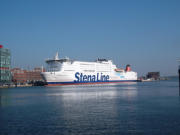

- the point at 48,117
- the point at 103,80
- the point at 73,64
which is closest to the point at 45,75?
the point at 73,64

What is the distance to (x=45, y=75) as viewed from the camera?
75.9 m

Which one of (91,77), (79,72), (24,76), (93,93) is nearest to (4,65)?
(79,72)

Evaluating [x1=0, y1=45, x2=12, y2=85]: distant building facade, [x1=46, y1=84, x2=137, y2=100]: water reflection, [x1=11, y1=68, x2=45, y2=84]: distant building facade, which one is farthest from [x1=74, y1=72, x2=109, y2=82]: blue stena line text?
[x1=11, y1=68, x2=45, y2=84]: distant building facade

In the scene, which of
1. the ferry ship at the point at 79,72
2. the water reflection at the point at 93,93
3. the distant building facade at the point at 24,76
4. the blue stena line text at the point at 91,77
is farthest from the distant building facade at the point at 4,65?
the distant building facade at the point at 24,76

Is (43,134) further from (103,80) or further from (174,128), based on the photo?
(103,80)

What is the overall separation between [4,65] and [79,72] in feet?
86.0

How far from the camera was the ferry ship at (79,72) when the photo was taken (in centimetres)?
7612

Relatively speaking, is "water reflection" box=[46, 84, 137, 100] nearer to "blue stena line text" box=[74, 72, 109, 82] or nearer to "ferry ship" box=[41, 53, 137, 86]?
"ferry ship" box=[41, 53, 137, 86]

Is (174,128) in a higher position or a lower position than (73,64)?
lower

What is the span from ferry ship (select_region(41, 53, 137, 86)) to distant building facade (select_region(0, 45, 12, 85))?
A: 45.8 ft

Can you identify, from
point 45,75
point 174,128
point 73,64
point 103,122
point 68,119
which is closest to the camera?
point 174,128

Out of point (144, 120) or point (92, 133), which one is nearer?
point (92, 133)

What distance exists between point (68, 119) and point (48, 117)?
2.13 metres

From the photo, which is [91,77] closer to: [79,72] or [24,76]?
[79,72]
